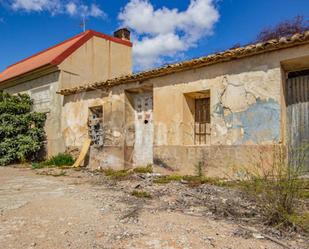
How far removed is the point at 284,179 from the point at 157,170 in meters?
5.20

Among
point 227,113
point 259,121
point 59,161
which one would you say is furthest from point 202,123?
point 59,161

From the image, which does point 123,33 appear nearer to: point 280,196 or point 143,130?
point 143,130

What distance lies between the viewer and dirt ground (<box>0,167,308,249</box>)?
138 inches

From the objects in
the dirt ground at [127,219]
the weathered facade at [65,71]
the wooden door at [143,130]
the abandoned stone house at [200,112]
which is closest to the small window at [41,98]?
the weathered facade at [65,71]

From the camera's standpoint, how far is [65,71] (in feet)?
43.3

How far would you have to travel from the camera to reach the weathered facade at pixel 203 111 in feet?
22.4

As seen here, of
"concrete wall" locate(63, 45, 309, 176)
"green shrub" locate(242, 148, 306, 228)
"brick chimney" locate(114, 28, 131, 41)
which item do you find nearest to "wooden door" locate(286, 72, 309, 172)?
"concrete wall" locate(63, 45, 309, 176)

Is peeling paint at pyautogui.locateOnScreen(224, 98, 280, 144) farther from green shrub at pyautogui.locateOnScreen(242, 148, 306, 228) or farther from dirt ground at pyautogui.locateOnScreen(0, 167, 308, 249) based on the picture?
green shrub at pyautogui.locateOnScreen(242, 148, 306, 228)

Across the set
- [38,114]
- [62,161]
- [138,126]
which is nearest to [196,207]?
[138,126]

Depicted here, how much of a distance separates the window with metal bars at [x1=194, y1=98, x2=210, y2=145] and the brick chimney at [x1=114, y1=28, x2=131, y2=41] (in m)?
8.44

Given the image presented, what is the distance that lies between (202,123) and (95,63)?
7.38m

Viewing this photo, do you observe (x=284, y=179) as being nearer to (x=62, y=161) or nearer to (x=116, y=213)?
(x=116, y=213)

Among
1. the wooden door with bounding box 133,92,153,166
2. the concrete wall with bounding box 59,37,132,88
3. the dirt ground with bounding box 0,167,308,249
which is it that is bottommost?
the dirt ground with bounding box 0,167,308,249

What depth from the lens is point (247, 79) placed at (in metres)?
7.24
